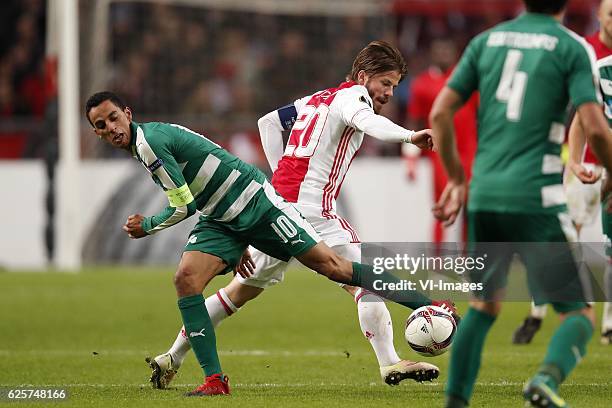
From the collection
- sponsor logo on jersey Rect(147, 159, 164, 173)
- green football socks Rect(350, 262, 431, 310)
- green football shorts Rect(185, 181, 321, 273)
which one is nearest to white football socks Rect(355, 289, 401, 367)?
green football socks Rect(350, 262, 431, 310)

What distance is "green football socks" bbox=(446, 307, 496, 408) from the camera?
17.5ft

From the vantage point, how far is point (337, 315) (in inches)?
476

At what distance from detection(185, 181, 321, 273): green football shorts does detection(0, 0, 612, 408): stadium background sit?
2.70 feet

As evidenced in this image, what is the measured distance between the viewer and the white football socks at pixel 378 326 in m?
7.30

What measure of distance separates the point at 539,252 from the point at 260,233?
222 centimetres

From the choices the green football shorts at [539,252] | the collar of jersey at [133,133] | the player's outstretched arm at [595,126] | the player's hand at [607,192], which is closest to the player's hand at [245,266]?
the collar of jersey at [133,133]

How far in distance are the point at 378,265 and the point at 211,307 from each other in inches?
45.2

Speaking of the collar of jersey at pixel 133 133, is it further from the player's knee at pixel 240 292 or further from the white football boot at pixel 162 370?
the white football boot at pixel 162 370

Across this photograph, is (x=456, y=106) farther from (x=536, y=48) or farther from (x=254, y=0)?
(x=254, y=0)

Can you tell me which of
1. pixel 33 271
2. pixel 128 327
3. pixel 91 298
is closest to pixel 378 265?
pixel 128 327

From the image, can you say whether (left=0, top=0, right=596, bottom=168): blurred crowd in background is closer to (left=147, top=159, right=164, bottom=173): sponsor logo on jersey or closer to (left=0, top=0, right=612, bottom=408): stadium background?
(left=0, top=0, right=612, bottom=408): stadium background

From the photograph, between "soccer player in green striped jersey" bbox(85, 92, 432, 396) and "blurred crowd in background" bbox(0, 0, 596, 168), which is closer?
"soccer player in green striped jersey" bbox(85, 92, 432, 396)

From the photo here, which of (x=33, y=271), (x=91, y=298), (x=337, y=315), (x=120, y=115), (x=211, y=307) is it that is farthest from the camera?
(x=33, y=271)

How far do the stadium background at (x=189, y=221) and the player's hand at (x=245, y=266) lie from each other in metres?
0.68
